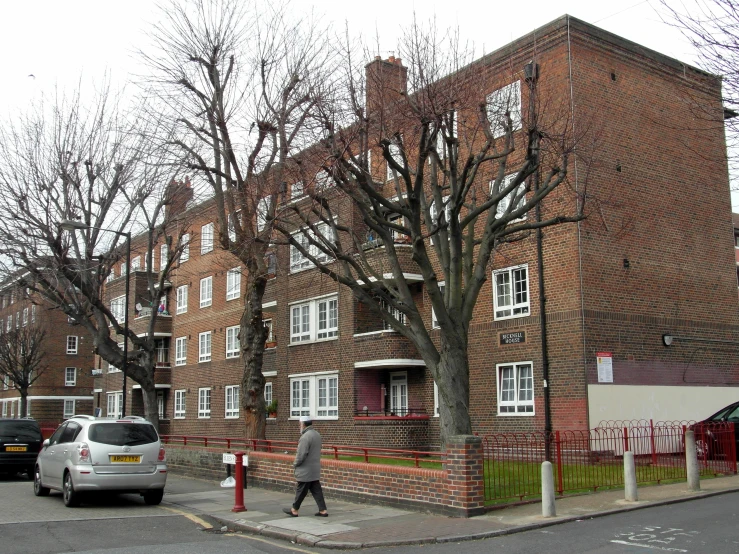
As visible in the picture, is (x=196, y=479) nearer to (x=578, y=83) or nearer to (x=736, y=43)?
(x=578, y=83)

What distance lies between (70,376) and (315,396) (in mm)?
39977

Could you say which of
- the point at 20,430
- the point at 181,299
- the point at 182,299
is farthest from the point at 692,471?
the point at 181,299

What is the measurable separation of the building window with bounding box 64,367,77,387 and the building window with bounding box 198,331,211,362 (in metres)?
28.4

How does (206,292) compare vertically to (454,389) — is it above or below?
above

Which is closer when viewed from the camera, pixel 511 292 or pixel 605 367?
pixel 605 367

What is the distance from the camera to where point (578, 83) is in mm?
21422

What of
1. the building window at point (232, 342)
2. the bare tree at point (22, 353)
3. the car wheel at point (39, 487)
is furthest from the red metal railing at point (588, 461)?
the bare tree at point (22, 353)

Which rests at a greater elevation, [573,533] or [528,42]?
[528,42]

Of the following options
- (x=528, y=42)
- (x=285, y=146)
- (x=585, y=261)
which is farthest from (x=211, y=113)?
(x=585, y=261)

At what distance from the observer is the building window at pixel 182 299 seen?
134 ft

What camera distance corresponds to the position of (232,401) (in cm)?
3481

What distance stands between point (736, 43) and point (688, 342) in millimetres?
14948

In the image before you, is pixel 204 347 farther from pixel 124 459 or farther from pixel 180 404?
pixel 124 459

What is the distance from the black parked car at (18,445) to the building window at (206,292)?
53.8 ft
